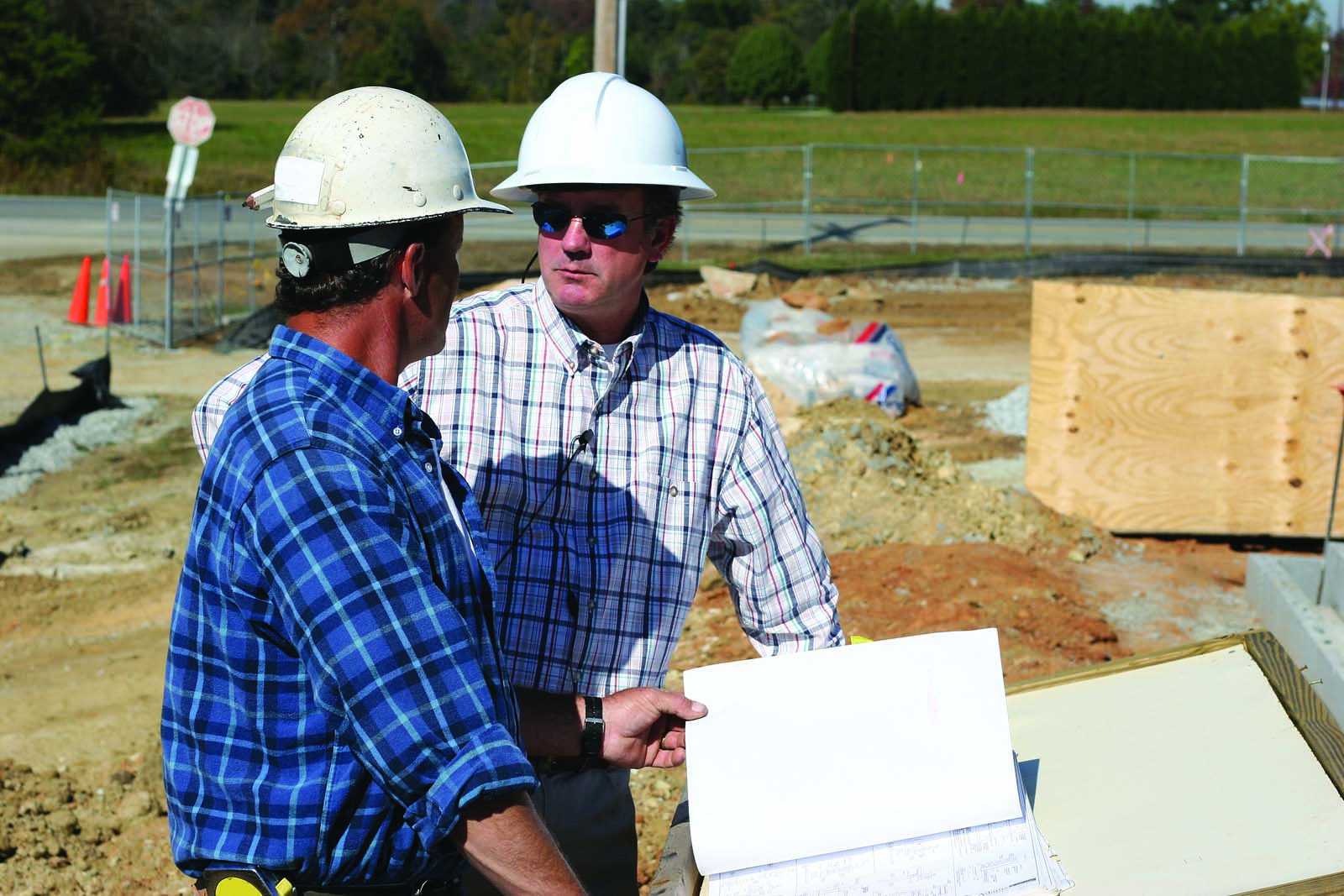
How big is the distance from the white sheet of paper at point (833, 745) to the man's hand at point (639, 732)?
0.32m

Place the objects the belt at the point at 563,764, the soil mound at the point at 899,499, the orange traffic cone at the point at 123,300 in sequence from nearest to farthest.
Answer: the belt at the point at 563,764, the soil mound at the point at 899,499, the orange traffic cone at the point at 123,300

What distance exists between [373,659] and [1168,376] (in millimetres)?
7192

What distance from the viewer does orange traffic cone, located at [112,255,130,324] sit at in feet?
53.7

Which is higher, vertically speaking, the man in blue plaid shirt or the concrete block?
the man in blue plaid shirt

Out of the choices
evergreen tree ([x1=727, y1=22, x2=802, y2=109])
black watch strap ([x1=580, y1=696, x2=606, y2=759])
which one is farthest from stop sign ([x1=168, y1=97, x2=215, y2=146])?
evergreen tree ([x1=727, y1=22, x2=802, y2=109])

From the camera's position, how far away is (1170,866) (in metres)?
2.34

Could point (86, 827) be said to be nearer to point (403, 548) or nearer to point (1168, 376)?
point (403, 548)

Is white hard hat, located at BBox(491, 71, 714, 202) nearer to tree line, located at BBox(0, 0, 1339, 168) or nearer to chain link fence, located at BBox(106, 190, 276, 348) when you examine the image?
chain link fence, located at BBox(106, 190, 276, 348)

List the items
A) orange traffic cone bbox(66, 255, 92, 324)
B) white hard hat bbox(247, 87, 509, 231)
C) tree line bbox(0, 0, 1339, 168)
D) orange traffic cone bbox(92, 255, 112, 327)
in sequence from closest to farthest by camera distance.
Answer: white hard hat bbox(247, 87, 509, 231)
orange traffic cone bbox(92, 255, 112, 327)
orange traffic cone bbox(66, 255, 92, 324)
tree line bbox(0, 0, 1339, 168)

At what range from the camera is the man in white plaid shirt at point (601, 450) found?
288 centimetres

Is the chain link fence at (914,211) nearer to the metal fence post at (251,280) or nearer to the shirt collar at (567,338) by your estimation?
the metal fence post at (251,280)

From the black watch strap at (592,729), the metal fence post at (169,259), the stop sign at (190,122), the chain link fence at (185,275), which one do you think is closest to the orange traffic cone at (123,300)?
the chain link fence at (185,275)

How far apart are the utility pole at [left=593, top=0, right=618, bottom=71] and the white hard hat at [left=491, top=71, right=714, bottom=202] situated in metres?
7.34

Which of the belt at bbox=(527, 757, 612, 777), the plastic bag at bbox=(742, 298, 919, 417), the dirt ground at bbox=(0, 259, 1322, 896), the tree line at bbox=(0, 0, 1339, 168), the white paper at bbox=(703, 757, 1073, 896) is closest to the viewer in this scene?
the white paper at bbox=(703, 757, 1073, 896)
